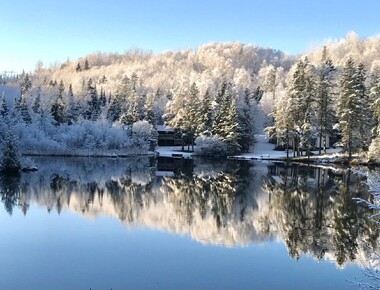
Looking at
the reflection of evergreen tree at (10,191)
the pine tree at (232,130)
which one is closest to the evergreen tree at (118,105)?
the pine tree at (232,130)

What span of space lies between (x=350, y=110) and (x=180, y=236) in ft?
124

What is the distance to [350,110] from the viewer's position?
48.9m

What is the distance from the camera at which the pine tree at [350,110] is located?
4862cm

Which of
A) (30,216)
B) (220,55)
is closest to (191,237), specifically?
(30,216)

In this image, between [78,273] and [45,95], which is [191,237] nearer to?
[78,273]

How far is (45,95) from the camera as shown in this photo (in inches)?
4481

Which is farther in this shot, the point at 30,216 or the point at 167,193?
the point at 167,193

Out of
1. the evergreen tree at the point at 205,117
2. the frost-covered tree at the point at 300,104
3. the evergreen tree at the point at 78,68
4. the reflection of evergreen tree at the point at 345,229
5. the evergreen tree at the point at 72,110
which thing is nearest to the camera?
the reflection of evergreen tree at the point at 345,229

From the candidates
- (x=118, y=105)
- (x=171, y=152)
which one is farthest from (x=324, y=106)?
(x=118, y=105)

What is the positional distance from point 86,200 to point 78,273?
1211 cm

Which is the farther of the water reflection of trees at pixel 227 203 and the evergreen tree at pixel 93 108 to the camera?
the evergreen tree at pixel 93 108

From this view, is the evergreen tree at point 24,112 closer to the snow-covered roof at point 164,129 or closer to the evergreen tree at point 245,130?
the snow-covered roof at point 164,129

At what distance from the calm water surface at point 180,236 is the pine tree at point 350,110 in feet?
63.8

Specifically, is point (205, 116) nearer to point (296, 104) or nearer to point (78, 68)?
point (296, 104)
